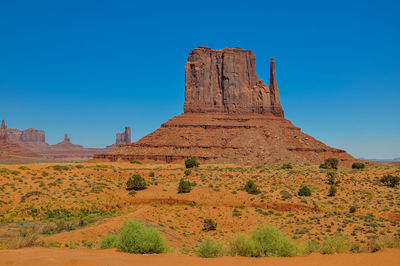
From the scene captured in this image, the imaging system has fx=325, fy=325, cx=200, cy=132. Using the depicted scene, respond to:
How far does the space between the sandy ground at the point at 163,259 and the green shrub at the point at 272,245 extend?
737 millimetres

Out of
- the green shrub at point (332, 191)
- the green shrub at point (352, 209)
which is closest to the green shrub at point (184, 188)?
the green shrub at point (332, 191)

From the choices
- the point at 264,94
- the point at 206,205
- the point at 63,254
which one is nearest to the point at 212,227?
the point at 206,205

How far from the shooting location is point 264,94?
120 metres

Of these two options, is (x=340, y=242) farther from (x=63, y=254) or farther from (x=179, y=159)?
(x=179, y=159)

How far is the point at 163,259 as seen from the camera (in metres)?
12.5

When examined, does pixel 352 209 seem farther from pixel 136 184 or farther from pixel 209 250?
pixel 136 184

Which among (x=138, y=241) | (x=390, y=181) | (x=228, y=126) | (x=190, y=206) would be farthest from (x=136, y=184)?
(x=228, y=126)

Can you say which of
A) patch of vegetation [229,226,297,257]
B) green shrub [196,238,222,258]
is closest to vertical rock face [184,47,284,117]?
patch of vegetation [229,226,297,257]

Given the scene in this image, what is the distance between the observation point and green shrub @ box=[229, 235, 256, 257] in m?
13.8

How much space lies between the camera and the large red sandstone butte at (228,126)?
306ft

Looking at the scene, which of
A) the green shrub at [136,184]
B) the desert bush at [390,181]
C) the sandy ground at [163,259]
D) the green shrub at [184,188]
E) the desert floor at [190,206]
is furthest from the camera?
the desert bush at [390,181]

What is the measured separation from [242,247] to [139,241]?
14.6 ft

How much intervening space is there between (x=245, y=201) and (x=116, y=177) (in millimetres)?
19102

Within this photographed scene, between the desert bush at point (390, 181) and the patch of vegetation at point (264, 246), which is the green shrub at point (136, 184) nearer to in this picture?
the patch of vegetation at point (264, 246)
